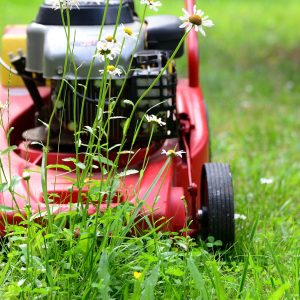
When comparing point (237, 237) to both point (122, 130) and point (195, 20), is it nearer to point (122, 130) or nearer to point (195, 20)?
point (122, 130)

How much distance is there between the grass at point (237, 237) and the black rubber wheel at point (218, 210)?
2.5 inches

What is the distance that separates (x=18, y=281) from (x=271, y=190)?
158 centimetres

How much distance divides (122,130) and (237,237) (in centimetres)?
49

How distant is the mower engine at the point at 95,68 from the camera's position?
2590 millimetres

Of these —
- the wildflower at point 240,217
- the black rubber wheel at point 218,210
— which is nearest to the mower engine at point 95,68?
the black rubber wheel at point 218,210

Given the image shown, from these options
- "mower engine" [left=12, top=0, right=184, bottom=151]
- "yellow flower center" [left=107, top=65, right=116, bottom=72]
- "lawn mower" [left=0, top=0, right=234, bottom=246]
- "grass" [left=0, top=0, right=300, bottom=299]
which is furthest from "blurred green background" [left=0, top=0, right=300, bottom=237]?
"yellow flower center" [left=107, top=65, right=116, bottom=72]

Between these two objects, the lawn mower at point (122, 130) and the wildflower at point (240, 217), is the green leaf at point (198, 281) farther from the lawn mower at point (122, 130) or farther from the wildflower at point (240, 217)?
the wildflower at point (240, 217)

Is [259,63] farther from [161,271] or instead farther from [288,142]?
[161,271]

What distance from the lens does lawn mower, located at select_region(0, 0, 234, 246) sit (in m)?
2.48

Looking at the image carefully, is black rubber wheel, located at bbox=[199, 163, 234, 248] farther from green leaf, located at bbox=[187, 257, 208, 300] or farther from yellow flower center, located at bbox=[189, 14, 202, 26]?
yellow flower center, located at bbox=[189, 14, 202, 26]

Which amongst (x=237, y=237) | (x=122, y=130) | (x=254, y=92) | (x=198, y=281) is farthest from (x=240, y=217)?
(x=254, y=92)

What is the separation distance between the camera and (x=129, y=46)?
266 cm

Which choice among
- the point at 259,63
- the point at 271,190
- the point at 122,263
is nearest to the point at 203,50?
the point at 259,63

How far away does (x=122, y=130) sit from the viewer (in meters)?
2.66
